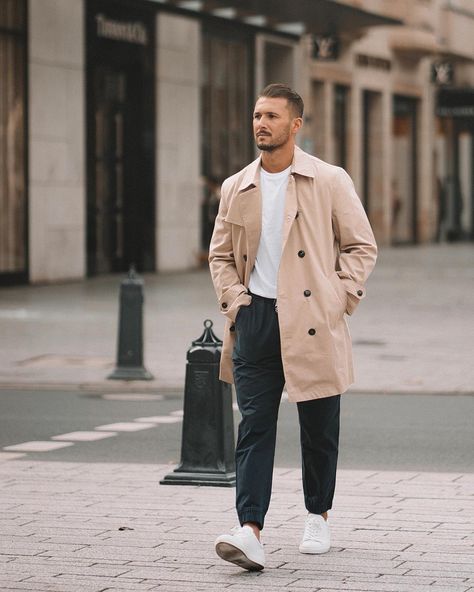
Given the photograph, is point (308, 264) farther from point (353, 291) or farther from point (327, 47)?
point (327, 47)

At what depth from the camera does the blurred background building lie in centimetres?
2609

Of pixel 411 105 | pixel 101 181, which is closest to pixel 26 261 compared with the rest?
pixel 101 181

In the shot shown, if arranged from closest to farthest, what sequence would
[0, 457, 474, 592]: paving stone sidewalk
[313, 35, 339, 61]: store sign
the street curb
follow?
[0, 457, 474, 592]: paving stone sidewalk
the street curb
[313, 35, 339, 61]: store sign

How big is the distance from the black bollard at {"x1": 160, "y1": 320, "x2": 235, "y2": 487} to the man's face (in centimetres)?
210

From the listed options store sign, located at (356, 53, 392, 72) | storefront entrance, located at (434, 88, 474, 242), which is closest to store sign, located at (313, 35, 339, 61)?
store sign, located at (356, 53, 392, 72)

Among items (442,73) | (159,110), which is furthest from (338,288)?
(442,73)

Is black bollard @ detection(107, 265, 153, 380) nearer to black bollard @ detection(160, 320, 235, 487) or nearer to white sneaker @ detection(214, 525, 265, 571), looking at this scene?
black bollard @ detection(160, 320, 235, 487)

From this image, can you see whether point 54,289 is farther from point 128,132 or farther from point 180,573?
point 180,573

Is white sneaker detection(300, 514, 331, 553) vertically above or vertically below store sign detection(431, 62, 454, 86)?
below

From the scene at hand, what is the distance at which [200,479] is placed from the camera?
8.38 m

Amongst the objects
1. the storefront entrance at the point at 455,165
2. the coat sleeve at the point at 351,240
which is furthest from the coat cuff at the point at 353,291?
the storefront entrance at the point at 455,165

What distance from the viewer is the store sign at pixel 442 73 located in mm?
45875

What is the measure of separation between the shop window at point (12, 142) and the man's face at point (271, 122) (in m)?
19.2

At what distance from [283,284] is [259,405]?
475mm
